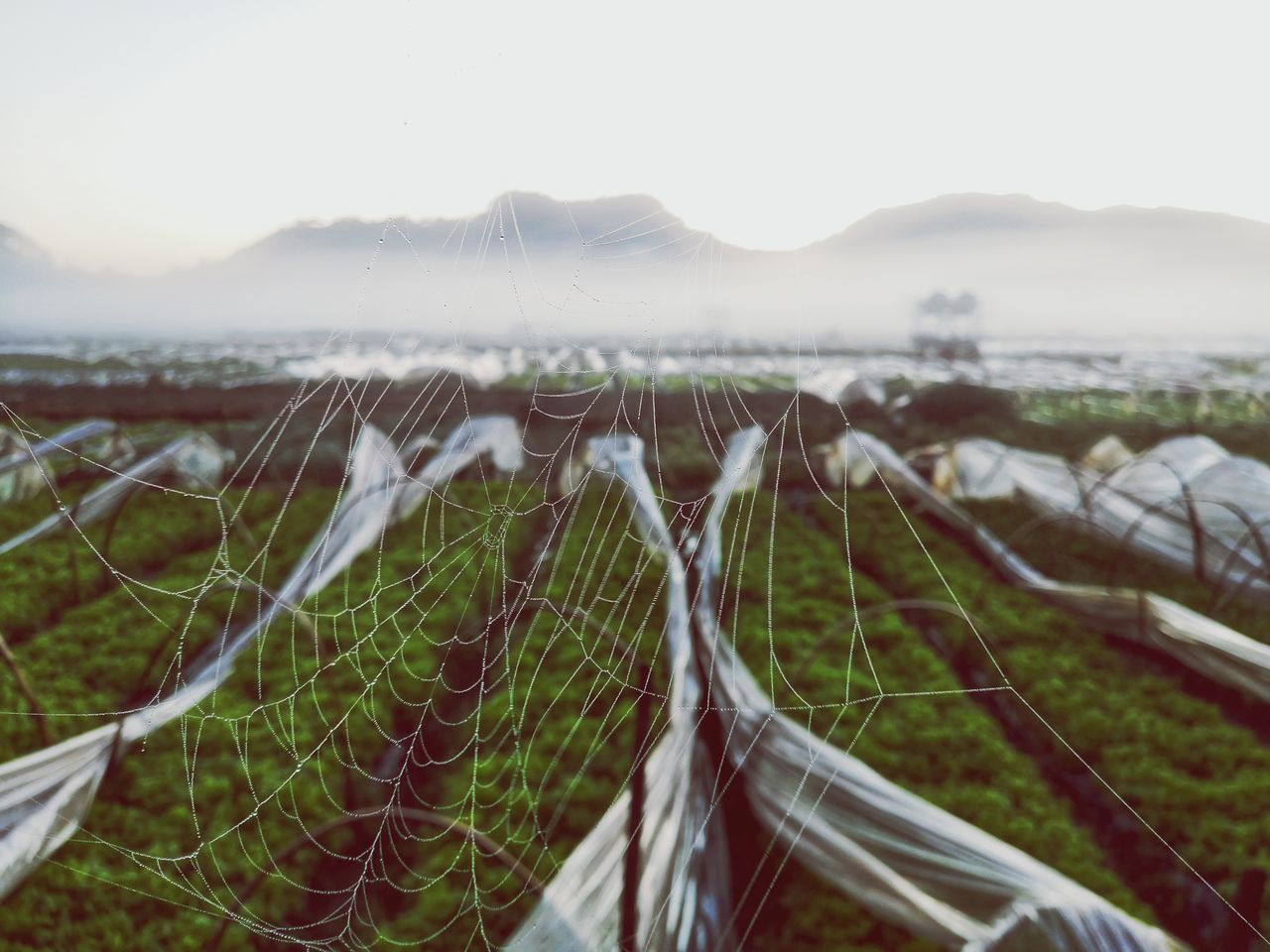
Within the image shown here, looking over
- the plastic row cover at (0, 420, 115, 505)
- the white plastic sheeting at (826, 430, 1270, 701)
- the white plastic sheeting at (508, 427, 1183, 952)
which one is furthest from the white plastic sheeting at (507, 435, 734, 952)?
the plastic row cover at (0, 420, 115, 505)

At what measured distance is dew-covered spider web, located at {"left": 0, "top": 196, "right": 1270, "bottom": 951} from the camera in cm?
160

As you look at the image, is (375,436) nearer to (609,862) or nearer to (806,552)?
(806,552)

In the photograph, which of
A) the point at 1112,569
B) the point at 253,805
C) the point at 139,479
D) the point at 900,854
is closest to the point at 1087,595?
the point at 1112,569

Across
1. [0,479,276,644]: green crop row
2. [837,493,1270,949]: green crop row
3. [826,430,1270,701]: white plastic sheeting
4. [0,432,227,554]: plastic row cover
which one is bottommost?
[837,493,1270,949]: green crop row

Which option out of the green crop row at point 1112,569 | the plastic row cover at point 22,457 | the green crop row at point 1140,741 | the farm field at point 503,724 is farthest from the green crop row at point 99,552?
the green crop row at point 1112,569

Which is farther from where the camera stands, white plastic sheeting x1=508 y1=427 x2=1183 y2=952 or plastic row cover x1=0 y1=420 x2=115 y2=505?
plastic row cover x1=0 y1=420 x2=115 y2=505

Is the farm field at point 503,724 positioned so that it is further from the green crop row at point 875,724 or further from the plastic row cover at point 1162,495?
the plastic row cover at point 1162,495

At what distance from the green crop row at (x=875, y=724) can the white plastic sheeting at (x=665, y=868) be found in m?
0.26

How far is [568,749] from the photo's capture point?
2582mm

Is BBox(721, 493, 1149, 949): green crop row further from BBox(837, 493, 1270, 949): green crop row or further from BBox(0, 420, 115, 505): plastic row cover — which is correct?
BBox(0, 420, 115, 505): plastic row cover

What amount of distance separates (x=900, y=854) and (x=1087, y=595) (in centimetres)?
224

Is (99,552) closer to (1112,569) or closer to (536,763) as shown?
(536,763)

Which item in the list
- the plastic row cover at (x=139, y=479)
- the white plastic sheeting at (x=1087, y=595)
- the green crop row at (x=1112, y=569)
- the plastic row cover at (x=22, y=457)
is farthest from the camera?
the plastic row cover at (x=22, y=457)

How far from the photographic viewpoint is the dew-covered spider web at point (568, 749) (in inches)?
62.9
